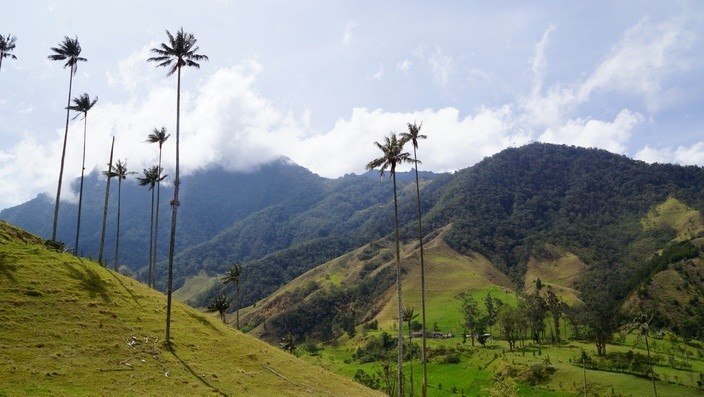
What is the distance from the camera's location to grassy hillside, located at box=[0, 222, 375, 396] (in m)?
Result: 34.2

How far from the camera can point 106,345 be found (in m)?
40.3

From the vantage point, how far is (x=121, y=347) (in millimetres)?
41156

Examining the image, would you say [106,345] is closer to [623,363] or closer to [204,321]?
[204,321]

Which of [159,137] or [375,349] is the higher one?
[159,137]

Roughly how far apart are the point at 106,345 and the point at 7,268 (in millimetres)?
14469

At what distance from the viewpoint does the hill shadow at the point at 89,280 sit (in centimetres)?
4940

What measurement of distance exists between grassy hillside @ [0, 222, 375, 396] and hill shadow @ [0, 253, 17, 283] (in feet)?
0.32

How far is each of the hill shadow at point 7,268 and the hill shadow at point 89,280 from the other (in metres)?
5.23

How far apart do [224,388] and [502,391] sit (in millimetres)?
38875

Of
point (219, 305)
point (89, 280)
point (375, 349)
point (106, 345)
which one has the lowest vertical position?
point (375, 349)

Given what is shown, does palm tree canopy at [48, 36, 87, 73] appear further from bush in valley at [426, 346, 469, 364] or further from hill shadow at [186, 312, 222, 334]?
bush in valley at [426, 346, 469, 364]

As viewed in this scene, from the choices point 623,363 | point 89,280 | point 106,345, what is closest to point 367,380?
point 623,363

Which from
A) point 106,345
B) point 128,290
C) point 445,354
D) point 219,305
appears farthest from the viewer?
point 445,354

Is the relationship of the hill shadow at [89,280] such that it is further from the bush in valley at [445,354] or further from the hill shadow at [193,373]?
the bush in valley at [445,354]
